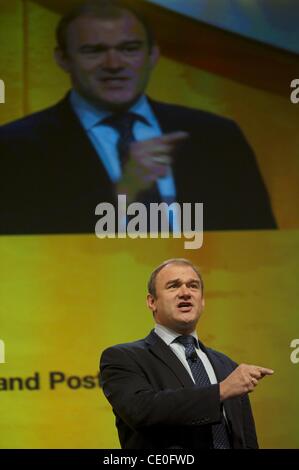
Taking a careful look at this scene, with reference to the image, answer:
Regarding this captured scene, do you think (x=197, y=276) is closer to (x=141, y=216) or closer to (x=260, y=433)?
(x=141, y=216)

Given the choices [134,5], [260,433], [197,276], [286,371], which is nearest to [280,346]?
[286,371]

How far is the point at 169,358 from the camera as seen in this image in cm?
267

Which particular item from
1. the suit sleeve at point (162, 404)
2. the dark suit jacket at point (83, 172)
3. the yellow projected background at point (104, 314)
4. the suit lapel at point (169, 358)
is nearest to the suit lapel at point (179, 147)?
the dark suit jacket at point (83, 172)

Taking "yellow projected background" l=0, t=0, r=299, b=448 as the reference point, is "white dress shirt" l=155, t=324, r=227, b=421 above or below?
below

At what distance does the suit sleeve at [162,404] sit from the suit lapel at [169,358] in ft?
0.19

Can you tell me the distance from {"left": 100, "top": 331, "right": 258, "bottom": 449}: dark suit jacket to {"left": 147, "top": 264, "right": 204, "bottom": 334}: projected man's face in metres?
0.09

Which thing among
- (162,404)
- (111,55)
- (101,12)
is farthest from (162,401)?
(101,12)

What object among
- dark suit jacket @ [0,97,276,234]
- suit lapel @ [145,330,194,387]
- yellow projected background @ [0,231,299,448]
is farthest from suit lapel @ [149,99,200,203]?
suit lapel @ [145,330,194,387]

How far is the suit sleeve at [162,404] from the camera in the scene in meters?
2.46

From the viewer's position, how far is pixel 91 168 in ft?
13.7

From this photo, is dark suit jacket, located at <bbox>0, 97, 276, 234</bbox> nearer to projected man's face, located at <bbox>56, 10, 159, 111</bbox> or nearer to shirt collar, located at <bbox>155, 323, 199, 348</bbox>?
projected man's face, located at <bbox>56, 10, 159, 111</bbox>

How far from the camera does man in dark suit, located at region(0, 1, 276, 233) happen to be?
4164 millimetres

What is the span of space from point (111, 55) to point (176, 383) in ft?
6.82

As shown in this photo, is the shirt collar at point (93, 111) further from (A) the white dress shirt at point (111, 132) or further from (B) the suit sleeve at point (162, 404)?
(B) the suit sleeve at point (162, 404)
